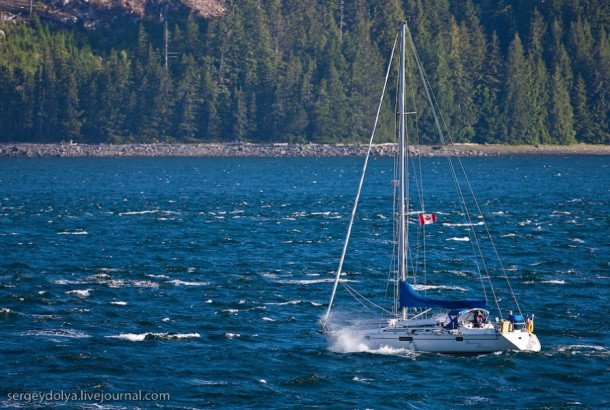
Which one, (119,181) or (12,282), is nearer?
(12,282)

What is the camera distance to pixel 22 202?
390 feet

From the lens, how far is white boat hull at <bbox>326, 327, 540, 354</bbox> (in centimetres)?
4619

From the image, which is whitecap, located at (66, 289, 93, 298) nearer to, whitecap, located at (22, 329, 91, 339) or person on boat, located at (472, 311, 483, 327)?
whitecap, located at (22, 329, 91, 339)

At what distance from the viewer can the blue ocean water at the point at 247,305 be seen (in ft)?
140

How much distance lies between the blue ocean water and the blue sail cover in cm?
210

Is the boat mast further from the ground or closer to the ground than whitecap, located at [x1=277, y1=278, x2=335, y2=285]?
further from the ground

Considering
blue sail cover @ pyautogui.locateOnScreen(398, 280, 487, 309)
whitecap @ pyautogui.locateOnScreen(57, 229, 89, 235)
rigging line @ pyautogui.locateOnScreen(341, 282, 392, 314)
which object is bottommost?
whitecap @ pyautogui.locateOnScreen(57, 229, 89, 235)

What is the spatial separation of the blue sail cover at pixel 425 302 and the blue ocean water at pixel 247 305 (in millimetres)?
2100

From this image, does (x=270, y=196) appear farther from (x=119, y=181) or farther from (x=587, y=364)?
(x=587, y=364)

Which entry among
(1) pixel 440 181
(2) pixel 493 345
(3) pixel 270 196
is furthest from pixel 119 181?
(2) pixel 493 345

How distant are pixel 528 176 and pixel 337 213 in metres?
58.0

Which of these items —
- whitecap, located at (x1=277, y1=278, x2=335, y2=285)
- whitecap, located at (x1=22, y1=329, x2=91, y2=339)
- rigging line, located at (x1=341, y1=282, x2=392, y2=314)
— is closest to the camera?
whitecap, located at (x1=22, y1=329, x2=91, y2=339)

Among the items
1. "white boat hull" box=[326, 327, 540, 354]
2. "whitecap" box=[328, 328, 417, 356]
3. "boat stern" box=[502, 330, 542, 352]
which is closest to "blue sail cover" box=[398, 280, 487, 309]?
"white boat hull" box=[326, 327, 540, 354]

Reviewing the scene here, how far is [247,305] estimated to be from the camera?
2303 inches
